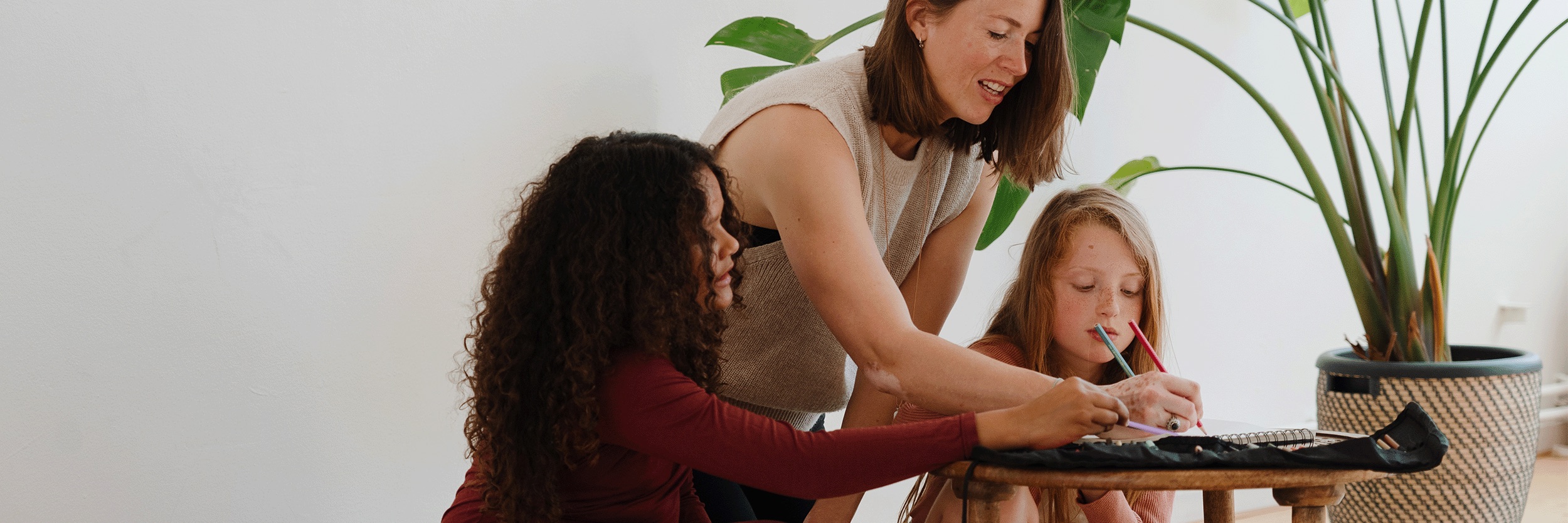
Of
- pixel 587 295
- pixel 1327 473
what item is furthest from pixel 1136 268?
Answer: pixel 587 295

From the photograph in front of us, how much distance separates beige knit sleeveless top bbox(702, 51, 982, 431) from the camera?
117 cm

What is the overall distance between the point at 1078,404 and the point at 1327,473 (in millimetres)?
199

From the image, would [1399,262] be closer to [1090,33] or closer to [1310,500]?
[1090,33]

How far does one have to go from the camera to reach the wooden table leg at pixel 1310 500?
92 cm

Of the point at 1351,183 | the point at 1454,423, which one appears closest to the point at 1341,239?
the point at 1351,183

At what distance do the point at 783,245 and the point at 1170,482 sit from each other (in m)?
0.48

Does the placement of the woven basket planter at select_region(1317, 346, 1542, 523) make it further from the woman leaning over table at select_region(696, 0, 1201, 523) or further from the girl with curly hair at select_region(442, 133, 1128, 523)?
the girl with curly hair at select_region(442, 133, 1128, 523)

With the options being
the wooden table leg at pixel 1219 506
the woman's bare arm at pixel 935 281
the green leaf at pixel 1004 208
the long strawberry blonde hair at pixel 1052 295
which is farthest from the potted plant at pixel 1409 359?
the wooden table leg at pixel 1219 506

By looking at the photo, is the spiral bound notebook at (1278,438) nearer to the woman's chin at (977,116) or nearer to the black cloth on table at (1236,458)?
the black cloth on table at (1236,458)

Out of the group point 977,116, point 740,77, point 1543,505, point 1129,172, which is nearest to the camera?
point 977,116

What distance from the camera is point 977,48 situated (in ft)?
3.73

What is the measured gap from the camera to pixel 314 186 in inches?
63.5

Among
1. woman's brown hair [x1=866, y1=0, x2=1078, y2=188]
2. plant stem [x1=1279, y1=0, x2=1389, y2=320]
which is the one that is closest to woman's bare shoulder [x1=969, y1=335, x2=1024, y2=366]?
woman's brown hair [x1=866, y1=0, x2=1078, y2=188]

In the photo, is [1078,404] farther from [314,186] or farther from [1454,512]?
[1454,512]
